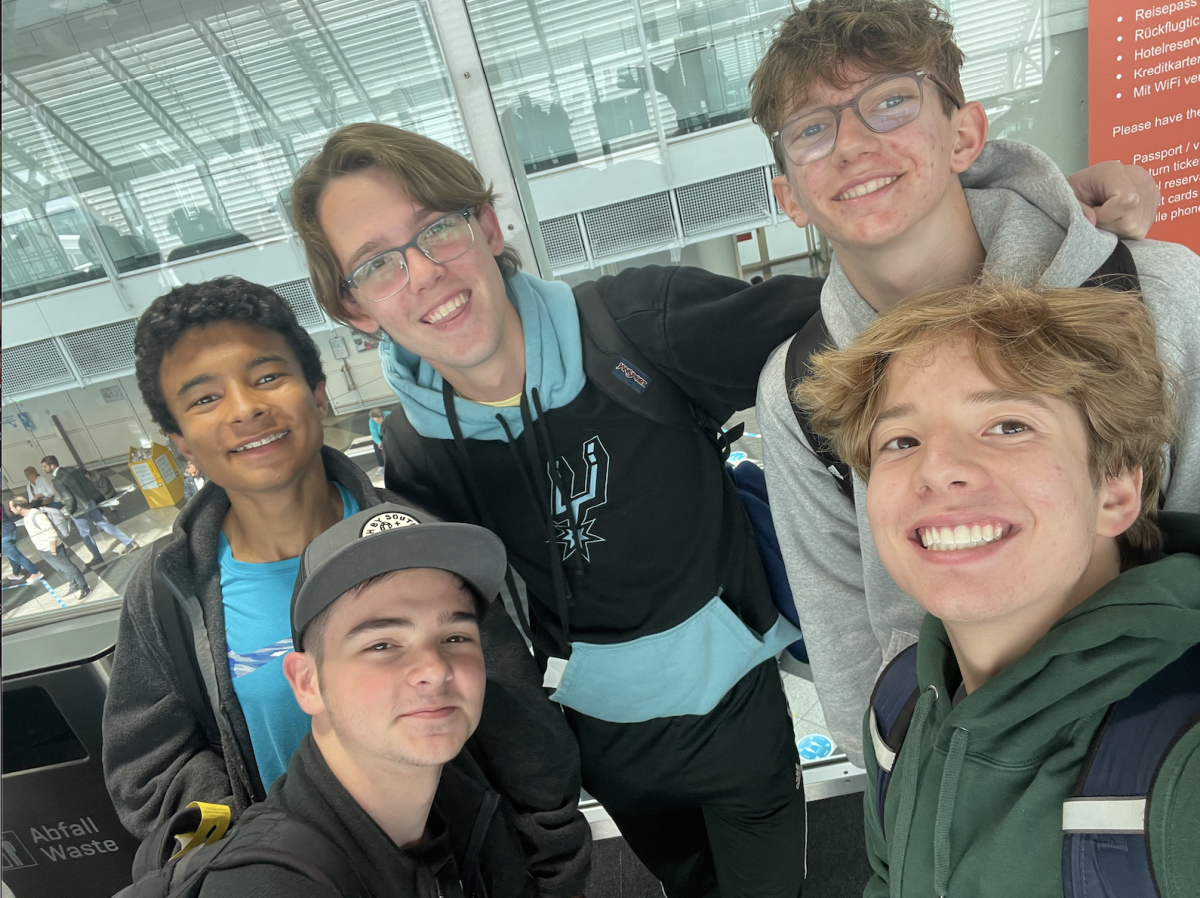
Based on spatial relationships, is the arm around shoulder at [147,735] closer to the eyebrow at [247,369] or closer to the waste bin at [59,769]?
the eyebrow at [247,369]

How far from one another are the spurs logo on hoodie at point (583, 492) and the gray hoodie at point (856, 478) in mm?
374

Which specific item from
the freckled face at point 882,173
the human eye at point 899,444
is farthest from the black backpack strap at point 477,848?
the freckled face at point 882,173

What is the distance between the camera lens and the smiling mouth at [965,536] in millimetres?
960

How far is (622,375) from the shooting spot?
1526 millimetres

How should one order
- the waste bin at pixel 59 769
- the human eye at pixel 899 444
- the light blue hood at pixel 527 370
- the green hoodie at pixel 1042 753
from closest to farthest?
the green hoodie at pixel 1042 753
the human eye at pixel 899 444
the light blue hood at pixel 527 370
the waste bin at pixel 59 769

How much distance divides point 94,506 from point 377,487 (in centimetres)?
147

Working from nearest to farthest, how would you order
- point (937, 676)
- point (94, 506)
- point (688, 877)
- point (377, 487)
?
point (937, 676)
point (377, 487)
point (688, 877)
point (94, 506)

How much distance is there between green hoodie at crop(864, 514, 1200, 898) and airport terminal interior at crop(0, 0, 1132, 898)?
958 mm

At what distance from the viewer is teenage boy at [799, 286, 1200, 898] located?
85 centimetres

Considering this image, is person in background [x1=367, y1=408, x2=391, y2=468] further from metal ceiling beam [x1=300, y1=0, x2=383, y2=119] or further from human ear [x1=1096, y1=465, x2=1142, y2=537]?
human ear [x1=1096, y1=465, x2=1142, y2=537]

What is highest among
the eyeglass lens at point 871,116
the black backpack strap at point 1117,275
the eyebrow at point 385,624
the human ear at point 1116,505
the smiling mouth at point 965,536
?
the eyeglass lens at point 871,116

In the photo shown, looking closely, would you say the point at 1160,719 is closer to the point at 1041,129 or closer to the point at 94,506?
the point at 1041,129

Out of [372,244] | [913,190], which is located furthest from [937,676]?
[372,244]

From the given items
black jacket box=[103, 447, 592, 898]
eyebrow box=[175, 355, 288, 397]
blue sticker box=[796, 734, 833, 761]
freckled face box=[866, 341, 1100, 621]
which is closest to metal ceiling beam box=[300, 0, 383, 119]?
eyebrow box=[175, 355, 288, 397]
